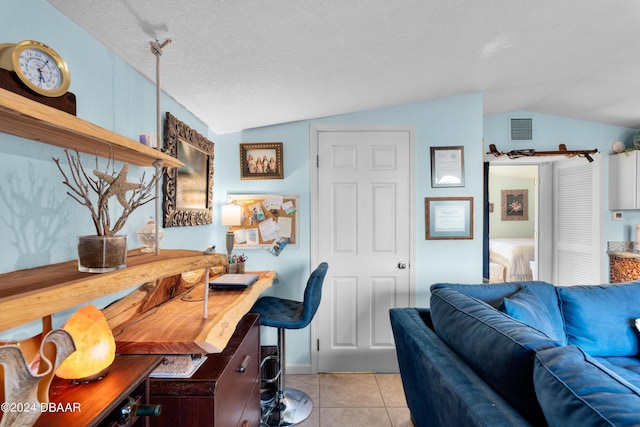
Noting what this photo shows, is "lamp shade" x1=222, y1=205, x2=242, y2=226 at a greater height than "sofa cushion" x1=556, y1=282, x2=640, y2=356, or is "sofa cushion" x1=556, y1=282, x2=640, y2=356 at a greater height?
"lamp shade" x1=222, y1=205, x2=242, y2=226

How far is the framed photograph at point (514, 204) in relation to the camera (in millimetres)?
5595

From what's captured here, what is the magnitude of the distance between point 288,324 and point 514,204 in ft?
17.2

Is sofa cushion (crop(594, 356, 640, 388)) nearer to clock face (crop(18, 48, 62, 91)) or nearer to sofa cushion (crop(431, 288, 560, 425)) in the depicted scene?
sofa cushion (crop(431, 288, 560, 425))

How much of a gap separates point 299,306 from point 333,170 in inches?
48.5

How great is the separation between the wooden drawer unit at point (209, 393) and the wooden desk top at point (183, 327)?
90 mm

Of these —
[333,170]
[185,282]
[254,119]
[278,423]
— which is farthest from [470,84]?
[278,423]

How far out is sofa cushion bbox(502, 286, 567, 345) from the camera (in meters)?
1.61

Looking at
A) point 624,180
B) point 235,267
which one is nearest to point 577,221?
point 624,180

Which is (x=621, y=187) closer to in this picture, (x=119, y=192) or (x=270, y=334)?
(x=270, y=334)

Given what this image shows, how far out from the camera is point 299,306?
2389 mm

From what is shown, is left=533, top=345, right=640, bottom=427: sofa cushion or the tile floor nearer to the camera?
Result: left=533, top=345, right=640, bottom=427: sofa cushion

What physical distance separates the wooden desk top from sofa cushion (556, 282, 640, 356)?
1.99 metres

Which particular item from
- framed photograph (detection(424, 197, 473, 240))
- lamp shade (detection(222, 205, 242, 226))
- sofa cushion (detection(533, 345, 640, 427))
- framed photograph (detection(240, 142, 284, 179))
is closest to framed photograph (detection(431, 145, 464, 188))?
framed photograph (detection(424, 197, 473, 240))

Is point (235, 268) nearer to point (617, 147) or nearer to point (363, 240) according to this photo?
point (363, 240)
